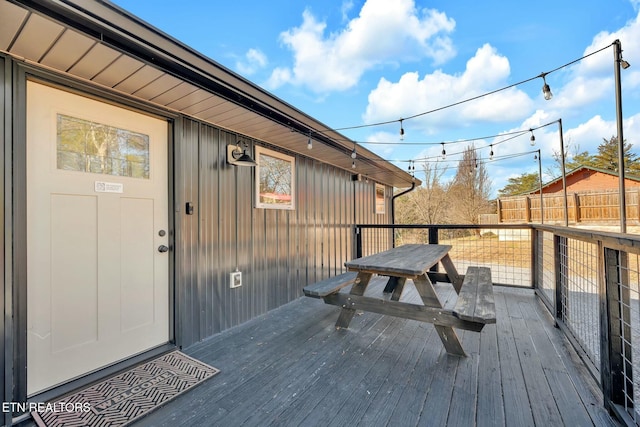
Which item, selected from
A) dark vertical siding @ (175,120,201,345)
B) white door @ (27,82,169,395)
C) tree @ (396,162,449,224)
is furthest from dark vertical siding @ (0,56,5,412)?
tree @ (396,162,449,224)

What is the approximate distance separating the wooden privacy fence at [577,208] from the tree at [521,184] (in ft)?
21.1

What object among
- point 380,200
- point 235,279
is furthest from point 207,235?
point 380,200

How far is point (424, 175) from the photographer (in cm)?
1235

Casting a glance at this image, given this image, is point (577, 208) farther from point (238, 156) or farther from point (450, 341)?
point (238, 156)

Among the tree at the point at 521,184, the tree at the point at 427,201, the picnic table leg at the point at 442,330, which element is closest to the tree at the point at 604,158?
the tree at the point at 521,184

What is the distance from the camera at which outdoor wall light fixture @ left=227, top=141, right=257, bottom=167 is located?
2.69m

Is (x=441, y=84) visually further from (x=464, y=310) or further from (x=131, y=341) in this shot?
(x=131, y=341)

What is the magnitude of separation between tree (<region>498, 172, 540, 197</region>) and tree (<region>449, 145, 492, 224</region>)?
6.41 metres

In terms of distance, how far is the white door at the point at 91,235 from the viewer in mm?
1621

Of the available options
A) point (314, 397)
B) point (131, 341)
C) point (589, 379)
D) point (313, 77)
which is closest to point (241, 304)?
point (131, 341)

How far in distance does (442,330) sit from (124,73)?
290cm

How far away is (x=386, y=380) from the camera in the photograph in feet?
5.87

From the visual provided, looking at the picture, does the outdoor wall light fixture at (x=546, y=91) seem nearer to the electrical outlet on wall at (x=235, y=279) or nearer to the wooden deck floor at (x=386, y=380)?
the wooden deck floor at (x=386, y=380)

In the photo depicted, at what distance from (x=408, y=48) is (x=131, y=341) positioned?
7.15 metres
